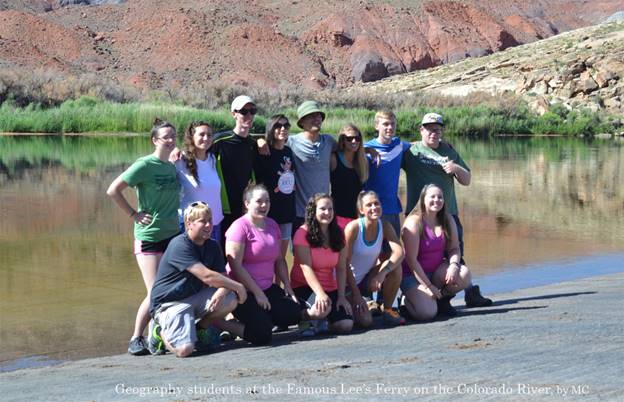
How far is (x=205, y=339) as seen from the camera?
704 cm

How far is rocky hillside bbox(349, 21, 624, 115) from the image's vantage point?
48.6 meters

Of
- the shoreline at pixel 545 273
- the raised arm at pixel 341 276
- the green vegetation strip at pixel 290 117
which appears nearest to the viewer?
the raised arm at pixel 341 276

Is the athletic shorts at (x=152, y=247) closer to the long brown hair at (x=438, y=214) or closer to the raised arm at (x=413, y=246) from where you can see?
the raised arm at (x=413, y=246)

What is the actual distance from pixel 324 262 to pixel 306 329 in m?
0.50

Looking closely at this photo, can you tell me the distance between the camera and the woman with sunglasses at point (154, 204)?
723cm

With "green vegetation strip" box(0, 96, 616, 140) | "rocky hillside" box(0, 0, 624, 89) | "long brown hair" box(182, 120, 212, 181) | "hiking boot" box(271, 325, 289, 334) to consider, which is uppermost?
"rocky hillside" box(0, 0, 624, 89)

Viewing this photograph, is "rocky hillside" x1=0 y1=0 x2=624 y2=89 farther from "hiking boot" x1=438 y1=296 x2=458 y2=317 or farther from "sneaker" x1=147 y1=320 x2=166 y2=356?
"sneaker" x1=147 y1=320 x2=166 y2=356

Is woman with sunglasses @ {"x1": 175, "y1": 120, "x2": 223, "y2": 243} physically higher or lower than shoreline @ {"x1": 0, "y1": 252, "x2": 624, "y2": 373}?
higher

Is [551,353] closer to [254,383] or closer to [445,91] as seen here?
[254,383]

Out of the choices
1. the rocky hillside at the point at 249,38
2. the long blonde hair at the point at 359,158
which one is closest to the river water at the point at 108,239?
the long blonde hair at the point at 359,158

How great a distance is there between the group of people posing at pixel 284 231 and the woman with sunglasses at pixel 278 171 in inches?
0.4

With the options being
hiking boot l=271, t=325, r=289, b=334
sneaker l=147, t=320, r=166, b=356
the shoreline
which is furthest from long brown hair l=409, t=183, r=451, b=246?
sneaker l=147, t=320, r=166, b=356

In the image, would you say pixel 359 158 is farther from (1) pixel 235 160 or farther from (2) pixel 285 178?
A: (1) pixel 235 160

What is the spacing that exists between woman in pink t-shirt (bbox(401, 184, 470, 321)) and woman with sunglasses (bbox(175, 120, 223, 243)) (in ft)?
5.11
